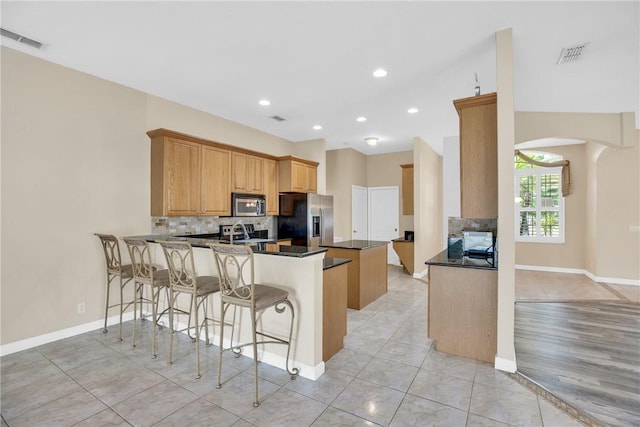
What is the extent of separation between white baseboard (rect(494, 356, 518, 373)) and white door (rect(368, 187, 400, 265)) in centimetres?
496

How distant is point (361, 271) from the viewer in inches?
166

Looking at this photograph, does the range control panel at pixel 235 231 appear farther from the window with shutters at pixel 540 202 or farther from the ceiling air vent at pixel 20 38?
the window with shutters at pixel 540 202

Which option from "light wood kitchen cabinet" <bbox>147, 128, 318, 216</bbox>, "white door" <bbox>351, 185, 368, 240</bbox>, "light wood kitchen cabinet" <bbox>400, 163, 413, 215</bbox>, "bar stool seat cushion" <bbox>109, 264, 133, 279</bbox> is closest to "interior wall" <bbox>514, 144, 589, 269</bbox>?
"light wood kitchen cabinet" <bbox>400, 163, 413, 215</bbox>

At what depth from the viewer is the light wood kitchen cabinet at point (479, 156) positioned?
9.27ft

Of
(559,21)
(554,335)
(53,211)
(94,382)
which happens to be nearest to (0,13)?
(53,211)

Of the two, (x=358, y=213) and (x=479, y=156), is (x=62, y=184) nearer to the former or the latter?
(x=479, y=156)

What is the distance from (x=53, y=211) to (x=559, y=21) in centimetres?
511

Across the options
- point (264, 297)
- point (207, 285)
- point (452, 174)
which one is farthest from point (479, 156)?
point (452, 174)

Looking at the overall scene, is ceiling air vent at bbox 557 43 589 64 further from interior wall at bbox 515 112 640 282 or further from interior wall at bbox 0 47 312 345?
interior wall at bbox 0 47 312 345

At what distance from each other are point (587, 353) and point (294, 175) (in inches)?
187

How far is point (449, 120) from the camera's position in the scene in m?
5.07

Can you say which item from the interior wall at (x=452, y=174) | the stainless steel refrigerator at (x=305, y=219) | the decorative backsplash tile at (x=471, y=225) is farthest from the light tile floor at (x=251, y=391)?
the interior wall at (x=452, y=174)

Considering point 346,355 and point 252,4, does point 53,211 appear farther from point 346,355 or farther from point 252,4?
point 346,355

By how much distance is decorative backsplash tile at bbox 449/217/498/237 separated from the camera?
12.4 feet
